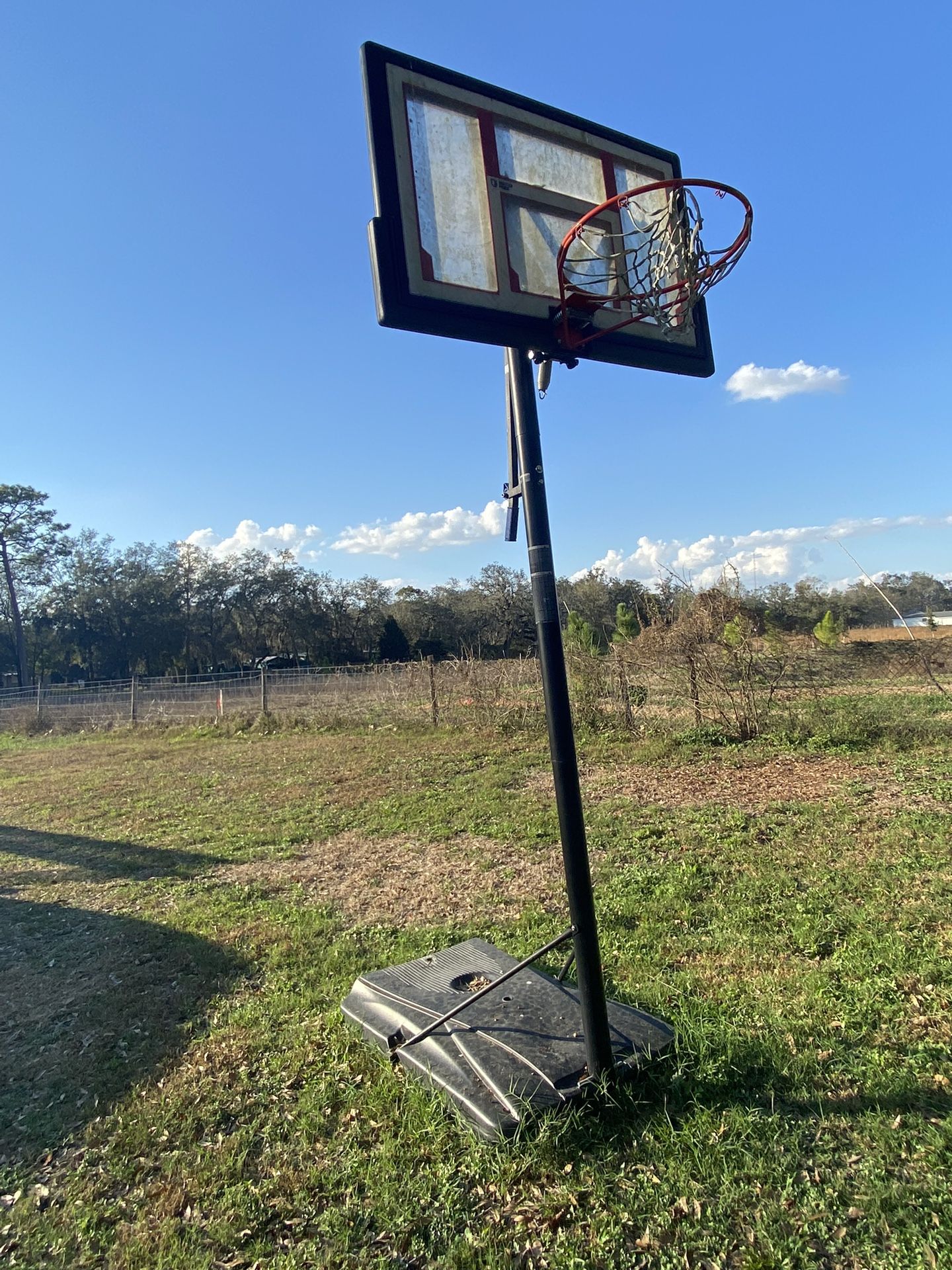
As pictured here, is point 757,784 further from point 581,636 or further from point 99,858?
point 581,636

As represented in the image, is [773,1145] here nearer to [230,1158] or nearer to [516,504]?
[230,1158]

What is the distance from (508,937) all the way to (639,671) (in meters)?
6.96

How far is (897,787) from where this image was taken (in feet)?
22.0

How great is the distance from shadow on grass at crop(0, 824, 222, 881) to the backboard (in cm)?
507

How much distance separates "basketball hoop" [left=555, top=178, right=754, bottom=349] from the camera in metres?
2.52

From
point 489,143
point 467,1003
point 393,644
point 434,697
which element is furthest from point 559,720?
point 393,644

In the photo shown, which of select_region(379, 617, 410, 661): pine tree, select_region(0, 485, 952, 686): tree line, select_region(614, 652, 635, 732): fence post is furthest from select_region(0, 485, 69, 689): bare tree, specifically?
select_region(614, 652, 635, 732): fence post

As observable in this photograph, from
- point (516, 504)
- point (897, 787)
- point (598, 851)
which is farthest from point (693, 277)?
point (897, 787)

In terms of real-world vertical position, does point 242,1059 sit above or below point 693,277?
below

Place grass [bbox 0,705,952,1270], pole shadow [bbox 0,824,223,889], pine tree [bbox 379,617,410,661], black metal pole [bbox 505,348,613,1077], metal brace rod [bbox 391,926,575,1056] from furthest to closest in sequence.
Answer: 1. pine tree [bbox 379,617,410,661]
2. pole shadow [bbox 0,824,223,889]
3. metal brace rod [bbox 391,926,575,1056]
4. black metal pole [bbox 505,348,613,1077]
5. grass [bbox 0,705,952,1270]

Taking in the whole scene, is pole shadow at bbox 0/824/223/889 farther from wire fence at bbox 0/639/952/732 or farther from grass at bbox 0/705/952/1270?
wire fence at bbox 0/639/952/732

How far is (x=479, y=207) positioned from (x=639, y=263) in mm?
670

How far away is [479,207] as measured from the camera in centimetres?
267

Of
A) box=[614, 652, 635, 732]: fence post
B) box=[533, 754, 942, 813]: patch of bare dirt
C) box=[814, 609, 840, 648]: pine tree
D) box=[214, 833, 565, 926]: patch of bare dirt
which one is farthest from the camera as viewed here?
box=[814, 609, 840, 648]: pine tree
